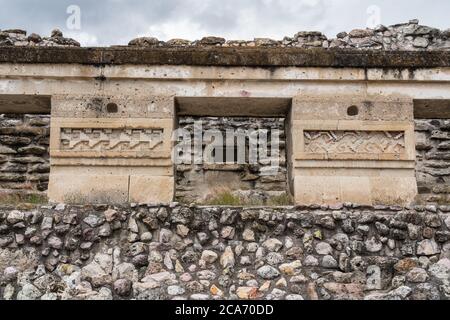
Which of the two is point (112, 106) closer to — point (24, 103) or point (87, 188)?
point (87, 188)

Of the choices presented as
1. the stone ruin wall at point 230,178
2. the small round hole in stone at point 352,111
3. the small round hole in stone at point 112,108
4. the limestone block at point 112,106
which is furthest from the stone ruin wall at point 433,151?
the small round hole in stone at point 112,108

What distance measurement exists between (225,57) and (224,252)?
60.6 inches

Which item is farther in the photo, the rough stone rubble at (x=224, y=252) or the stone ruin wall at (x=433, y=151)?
the stone ruin wall at (x=433, y=151)

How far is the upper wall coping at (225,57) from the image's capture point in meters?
4.73

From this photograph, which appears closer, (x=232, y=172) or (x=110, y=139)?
(x=110, y=139)

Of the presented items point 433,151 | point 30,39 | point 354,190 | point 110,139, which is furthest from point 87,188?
point 433,151

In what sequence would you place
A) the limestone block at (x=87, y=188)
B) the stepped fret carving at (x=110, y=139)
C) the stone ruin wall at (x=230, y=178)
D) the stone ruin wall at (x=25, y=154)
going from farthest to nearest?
the stone ruin wall at (x=230, y=178), the stone ruin wall at (x=25, y=154), the stepped fret carving at (x=110, y=139), the limestone block at (x=87, y=188)

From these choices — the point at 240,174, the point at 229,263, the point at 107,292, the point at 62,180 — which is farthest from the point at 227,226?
the point at 240,174

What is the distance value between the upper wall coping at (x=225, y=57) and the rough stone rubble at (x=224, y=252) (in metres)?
1.15

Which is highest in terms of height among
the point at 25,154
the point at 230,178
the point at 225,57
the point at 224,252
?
the point at 225,57

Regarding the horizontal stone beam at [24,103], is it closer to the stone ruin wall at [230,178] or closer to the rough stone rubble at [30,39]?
the stone ruin wall at [230,178]

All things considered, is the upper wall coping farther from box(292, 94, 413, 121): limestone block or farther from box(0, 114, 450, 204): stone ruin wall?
box(0, 114, 450, 204): stone ruin wall

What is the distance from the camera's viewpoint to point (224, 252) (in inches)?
165

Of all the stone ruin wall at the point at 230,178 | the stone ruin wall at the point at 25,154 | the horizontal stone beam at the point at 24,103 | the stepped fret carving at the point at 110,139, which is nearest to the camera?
the stepped fret carving at the point at 110,139
